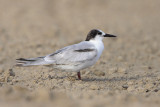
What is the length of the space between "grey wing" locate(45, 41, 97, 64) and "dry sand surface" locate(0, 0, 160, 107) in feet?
1.30

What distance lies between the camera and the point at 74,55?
621 centimetres

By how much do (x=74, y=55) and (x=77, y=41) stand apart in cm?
398

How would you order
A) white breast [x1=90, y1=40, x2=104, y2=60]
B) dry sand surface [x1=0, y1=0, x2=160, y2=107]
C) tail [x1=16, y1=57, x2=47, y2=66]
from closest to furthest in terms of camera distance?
dry sand surface [x1=0, y1=0, x2=160, y2=107]
tail [x1=16, y1=57, x2=47, y2=66]
white breast [x1=90, y1=40, x2=104, y2=60]

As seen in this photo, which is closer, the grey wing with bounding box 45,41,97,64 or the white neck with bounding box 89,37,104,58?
the grey wing with bounding box 45,41,97,64

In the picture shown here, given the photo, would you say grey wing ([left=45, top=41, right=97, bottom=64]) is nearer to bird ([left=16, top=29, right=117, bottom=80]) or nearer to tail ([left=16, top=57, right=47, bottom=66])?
bird ([left=16, top=29, right=117, bottom=80])

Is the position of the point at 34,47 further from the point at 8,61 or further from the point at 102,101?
the point at 102,101

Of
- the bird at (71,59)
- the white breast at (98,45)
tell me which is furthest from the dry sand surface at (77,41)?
the white breast at (98,45)

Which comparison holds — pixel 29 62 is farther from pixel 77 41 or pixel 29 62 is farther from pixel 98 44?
pixel 77 41

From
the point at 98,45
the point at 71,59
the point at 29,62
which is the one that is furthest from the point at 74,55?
the point at 29,62

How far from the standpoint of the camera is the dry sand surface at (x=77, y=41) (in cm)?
438

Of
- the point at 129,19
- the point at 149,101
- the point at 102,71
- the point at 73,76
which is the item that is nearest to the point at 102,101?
the point at 149,101

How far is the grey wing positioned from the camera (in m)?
6.18

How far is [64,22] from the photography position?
523 inches

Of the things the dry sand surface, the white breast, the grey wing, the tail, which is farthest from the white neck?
the tail
